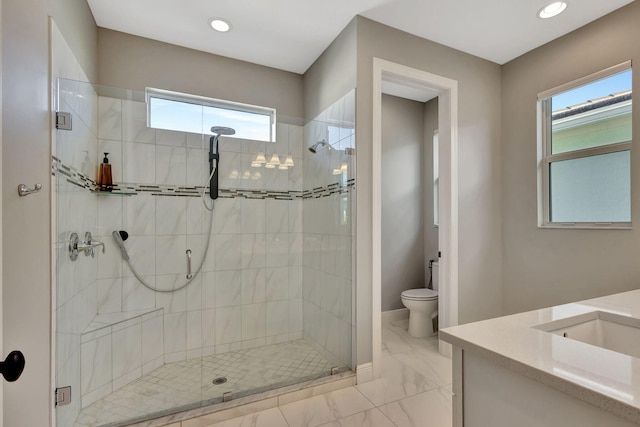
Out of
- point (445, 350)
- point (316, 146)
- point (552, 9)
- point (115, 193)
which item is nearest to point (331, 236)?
point (316, 146)

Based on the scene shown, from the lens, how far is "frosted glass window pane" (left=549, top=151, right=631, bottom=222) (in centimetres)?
211

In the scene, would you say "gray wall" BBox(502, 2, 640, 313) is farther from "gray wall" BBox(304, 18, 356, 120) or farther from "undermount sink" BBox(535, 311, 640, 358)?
"gray wall" BBox(304, 18, 356, 120)

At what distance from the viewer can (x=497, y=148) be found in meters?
2.81

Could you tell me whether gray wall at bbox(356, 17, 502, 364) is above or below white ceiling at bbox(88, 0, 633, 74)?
below

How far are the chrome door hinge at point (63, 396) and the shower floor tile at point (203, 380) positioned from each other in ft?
0.65

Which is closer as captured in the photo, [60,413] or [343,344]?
[60,413]

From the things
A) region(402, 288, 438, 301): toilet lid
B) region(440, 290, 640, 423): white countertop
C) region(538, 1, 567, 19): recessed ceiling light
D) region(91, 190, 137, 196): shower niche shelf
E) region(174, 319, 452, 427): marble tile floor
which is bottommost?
region(174, 319, 452, 427): marble tile floor

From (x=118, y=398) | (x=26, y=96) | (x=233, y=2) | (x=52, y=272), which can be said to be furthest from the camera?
(x=233, y=2)

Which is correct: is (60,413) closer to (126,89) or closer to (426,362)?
(126,89)

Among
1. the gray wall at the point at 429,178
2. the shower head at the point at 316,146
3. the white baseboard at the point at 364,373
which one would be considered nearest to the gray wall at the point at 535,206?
the gray wall at the point at 429,178

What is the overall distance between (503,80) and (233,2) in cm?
236

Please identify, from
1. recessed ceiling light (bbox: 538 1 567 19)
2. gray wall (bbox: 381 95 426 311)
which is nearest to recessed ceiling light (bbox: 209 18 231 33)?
gray wall (bbox: 381 95 426 311)

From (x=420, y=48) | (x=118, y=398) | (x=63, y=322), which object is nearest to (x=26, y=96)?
(x=63, y=322)

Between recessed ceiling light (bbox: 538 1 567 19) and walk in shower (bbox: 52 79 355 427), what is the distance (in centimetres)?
141
